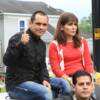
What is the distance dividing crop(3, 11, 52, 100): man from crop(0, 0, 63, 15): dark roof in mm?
27430

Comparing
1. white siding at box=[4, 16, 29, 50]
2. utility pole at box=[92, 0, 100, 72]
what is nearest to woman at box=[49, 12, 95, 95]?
utility pole at box=[92, 0, 100, 72]

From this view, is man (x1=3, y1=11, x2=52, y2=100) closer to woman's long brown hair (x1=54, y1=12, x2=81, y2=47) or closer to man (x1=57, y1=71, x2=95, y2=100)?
woman's long brown hair (x1=54, y1=12, x2=81, y2=47)

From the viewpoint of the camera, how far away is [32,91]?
13.3 feet

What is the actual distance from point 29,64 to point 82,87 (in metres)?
0.86

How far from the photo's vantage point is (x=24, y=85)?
408cm

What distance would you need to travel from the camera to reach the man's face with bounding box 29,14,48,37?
13.6 ft

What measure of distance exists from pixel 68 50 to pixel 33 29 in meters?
0.48

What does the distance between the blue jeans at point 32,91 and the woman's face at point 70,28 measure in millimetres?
721

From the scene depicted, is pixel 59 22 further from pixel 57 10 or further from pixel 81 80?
pixel 57 10

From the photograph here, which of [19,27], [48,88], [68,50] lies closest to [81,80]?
[48,88]

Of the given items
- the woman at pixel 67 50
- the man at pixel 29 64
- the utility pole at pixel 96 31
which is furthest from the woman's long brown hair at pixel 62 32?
the utility pole at pixel 96 31

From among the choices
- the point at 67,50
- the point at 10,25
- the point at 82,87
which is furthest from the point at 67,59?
the point at 10,25

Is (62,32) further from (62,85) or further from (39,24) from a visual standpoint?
(62,85)

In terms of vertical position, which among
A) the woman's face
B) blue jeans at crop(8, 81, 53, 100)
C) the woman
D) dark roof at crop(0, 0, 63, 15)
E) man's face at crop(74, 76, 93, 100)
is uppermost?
dark roof at crop(0, 0, 63, 15)
